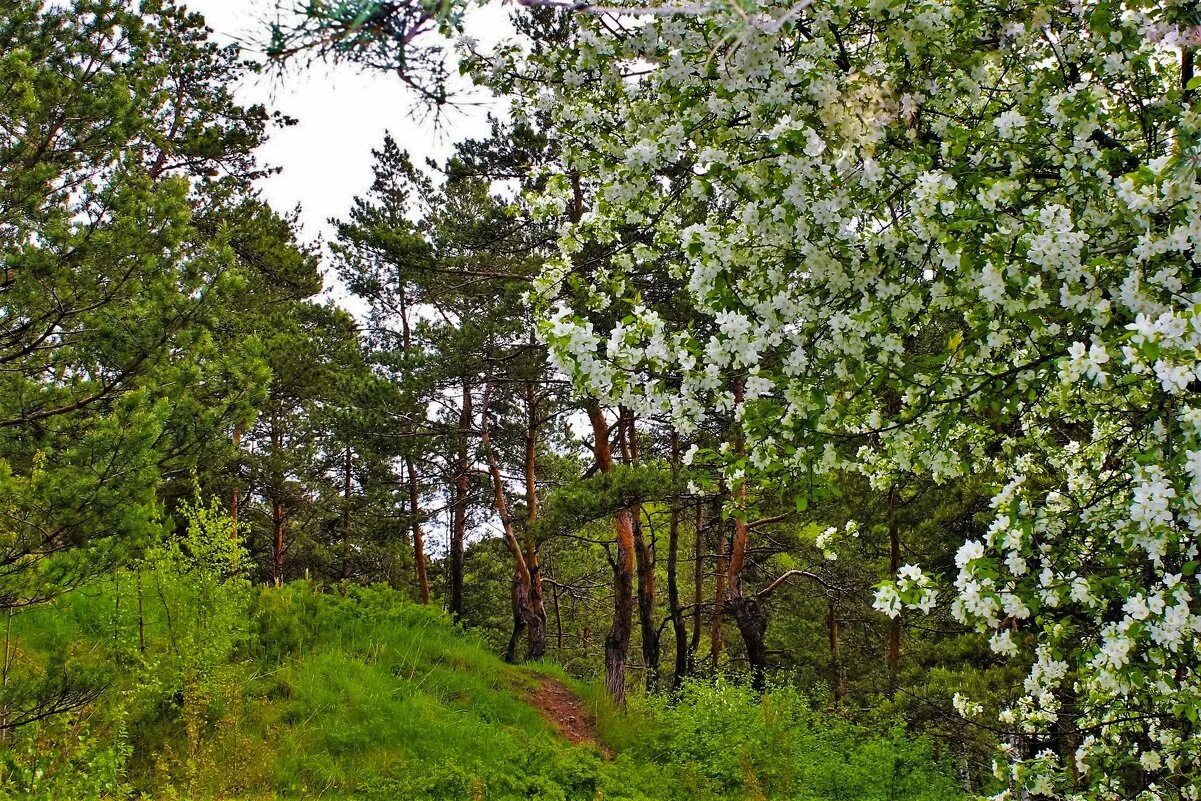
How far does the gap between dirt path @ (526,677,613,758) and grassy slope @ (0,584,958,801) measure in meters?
0.21

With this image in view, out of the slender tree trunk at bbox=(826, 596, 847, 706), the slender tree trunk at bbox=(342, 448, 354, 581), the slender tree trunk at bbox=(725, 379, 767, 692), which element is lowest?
the slender tree trunk at bbox=(826, 596, 847, 706)

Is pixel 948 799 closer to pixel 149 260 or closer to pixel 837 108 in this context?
pixel 837 108

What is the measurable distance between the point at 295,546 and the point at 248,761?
14719 mm

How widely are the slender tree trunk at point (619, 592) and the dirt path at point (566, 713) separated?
25.4 inches

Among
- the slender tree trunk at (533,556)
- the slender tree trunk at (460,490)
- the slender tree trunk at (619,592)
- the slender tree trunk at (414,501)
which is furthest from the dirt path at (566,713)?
the slender tree trunk at (414,501)

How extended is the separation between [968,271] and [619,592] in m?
9.80

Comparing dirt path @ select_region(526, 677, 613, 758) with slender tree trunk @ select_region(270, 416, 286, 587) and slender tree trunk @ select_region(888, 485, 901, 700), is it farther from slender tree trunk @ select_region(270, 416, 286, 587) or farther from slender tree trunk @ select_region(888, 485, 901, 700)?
slender tree trunk @ select_region(270, 416, 286, 587)

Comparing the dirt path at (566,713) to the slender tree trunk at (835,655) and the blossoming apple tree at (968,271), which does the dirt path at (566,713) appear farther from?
the blossoming apple tree at (968,271)

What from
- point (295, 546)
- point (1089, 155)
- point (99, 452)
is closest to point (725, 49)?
point (1089, 155)

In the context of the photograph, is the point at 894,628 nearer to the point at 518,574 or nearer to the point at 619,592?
the point at 619,592

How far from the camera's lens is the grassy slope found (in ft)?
19.7

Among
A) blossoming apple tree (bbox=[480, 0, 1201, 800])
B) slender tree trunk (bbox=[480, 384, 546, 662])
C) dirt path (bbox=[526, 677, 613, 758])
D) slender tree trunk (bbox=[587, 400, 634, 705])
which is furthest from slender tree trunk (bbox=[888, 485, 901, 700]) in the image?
blossoming apple tree (bbox=[480, 0, 1201, 800])

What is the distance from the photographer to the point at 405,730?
25.1 ft

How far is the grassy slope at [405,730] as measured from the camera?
19.7ft
